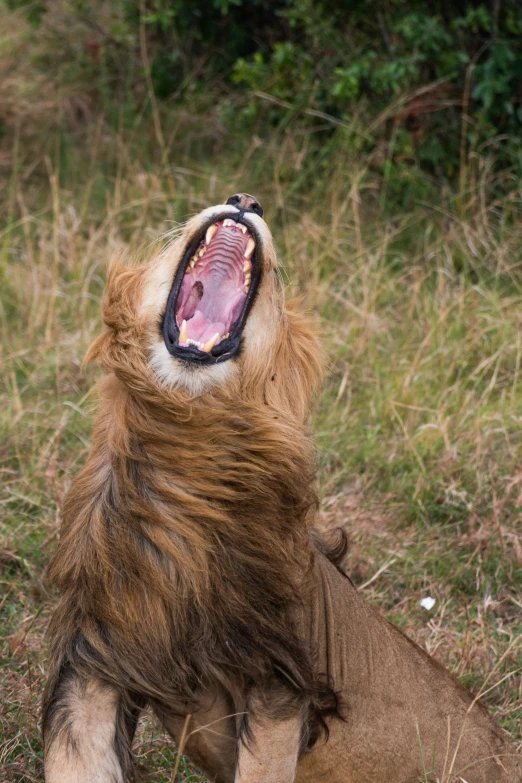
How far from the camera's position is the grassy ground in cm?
433

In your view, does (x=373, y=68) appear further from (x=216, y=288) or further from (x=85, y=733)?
(x=85, y=733)

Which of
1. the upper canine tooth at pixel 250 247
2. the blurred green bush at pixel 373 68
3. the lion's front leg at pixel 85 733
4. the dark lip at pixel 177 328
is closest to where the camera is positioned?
the lion's front leg at pixel 85 733

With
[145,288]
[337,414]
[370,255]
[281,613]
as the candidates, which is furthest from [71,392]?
[281,613]

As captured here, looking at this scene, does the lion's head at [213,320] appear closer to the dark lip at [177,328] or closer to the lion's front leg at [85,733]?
the dark lip at [177,328]

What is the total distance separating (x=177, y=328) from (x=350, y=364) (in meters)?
2.89

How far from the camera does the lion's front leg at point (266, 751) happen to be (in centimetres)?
273

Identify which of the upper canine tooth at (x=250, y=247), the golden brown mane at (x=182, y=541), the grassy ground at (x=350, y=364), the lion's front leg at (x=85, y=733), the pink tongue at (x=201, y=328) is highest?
the upper canine tooth at (x=250, y=247)

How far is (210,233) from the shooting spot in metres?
3.22

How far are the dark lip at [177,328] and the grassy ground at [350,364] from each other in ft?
1.39

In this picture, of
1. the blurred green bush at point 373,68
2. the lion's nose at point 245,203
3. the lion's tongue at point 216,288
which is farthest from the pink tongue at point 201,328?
the blurred green bush at point 373,68

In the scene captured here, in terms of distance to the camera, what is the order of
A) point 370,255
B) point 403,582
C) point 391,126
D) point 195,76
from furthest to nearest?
point 195,76
point 391,126
point 370,255
point 403,582

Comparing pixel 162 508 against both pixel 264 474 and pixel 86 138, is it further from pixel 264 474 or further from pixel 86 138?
pixel 86 138

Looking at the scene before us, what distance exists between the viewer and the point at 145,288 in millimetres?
3115

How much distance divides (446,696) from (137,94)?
19.5 feet
